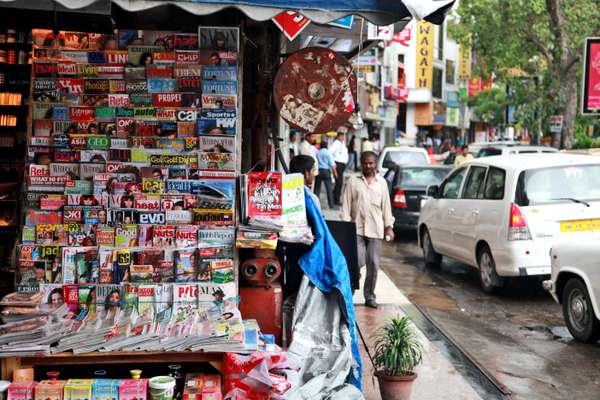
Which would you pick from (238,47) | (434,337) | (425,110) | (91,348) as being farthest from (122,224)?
(425,110)

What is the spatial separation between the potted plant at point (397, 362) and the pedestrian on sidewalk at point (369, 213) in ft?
10.0

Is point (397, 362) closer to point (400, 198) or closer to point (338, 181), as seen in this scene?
point (400, 198)

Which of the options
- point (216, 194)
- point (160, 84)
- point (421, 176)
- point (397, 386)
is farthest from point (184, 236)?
point (421, 176)

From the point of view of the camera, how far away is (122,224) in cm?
557

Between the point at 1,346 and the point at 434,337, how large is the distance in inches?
185

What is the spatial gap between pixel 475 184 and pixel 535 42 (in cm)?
1992

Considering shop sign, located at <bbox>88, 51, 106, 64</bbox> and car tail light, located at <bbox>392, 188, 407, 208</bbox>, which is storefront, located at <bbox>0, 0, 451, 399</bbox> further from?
car tail light, located at <bbox>392, 188, 407, 208</bbox>

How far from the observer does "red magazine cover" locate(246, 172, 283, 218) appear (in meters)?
5.81

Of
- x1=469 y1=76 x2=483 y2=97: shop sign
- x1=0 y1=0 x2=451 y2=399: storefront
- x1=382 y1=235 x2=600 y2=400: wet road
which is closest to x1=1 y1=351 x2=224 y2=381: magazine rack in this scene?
x1=0 y1=0 x2=451 y2=399: storefront

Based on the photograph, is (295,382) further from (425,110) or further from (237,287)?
(425,110)

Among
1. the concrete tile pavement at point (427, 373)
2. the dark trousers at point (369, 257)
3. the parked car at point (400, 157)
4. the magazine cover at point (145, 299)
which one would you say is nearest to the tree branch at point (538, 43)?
the parked car at point (400, 157)

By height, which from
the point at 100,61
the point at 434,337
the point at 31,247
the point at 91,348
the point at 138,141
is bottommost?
the point at 434,337

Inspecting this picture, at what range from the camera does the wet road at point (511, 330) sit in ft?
23.3

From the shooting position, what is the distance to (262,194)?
19.1 ft
